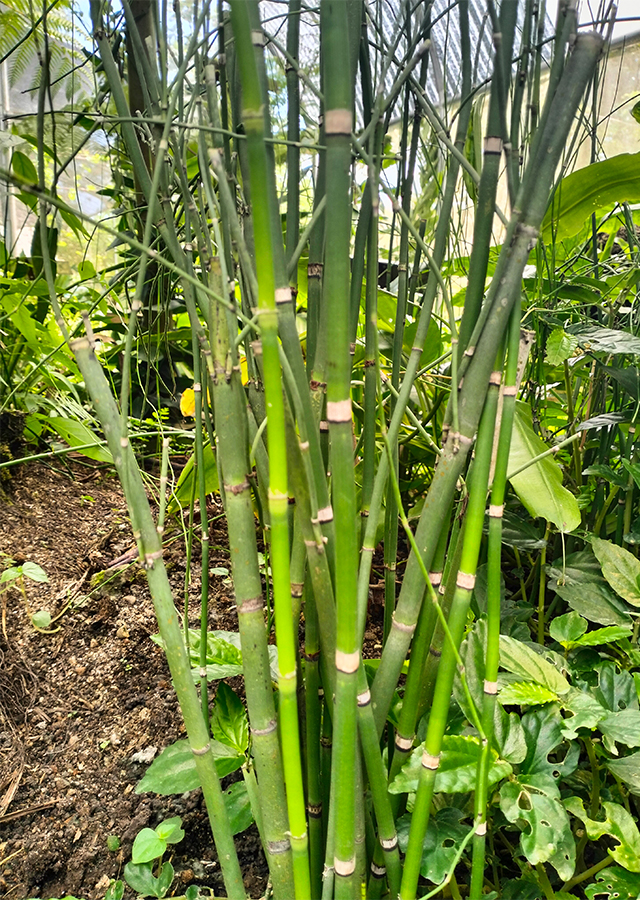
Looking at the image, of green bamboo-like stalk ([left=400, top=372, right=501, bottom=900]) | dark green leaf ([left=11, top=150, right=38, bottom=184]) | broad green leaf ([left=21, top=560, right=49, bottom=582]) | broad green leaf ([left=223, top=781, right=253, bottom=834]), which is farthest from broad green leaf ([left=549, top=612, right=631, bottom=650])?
dark green leaf ([left=11, top=150, right=38, bottom=184])

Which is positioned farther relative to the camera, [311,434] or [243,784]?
[243,784]

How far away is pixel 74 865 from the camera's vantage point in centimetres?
63

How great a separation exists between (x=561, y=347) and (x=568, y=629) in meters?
0.30

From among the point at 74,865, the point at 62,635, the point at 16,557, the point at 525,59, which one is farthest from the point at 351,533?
the point at 16,557

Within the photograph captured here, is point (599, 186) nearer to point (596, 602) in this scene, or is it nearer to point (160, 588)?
point (596, 602)

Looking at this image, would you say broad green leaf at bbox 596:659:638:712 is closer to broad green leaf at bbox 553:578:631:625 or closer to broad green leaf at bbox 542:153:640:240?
broad green leaf at bbox 553:578:631:625

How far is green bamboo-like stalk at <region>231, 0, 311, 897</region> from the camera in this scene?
25cm

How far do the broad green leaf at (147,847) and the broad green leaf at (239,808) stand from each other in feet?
0.21

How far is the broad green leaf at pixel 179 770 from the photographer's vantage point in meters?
0.53

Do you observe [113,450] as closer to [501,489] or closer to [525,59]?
[501,489]

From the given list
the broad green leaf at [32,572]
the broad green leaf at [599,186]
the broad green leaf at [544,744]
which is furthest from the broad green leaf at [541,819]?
the broad green leaf at [32,572]

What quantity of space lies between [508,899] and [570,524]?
34cm

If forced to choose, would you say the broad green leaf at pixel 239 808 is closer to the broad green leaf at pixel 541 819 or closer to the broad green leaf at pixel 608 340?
the broad green leaf at pixel 541 819

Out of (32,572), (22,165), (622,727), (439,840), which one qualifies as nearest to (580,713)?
(622,727)
